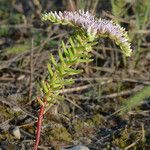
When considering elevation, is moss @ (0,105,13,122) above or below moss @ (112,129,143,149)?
above

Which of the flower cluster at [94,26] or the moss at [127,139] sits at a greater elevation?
the flower cluster at [94,26]

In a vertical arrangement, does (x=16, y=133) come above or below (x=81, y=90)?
below

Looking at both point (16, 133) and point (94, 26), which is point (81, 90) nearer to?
point (16, 133)

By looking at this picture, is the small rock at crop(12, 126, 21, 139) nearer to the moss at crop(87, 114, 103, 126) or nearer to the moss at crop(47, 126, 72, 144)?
the moss at crop(47, 126, 72, 144)

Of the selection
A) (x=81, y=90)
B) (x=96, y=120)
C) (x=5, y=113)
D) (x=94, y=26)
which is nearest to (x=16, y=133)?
(x=5, y=113)

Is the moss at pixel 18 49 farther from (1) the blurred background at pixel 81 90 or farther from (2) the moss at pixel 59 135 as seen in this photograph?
(2) the moss at pixel 59 135

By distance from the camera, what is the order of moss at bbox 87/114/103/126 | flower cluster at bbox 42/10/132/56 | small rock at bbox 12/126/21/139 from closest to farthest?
flower cluster at bbox 42/10/132/56 < small rock at bbox 12/126/21/139 < moss at bbox 87/114/103/126

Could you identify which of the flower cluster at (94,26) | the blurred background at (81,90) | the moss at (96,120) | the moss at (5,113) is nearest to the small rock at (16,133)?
the blurred background at (81,90)

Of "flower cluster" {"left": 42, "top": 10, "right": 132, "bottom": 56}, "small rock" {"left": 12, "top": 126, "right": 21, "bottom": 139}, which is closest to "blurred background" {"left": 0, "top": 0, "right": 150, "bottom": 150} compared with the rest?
"small rock" {"left": 12, "top": 126, "right": 21, "bottom": 139}
